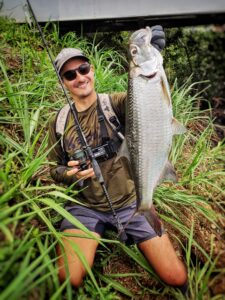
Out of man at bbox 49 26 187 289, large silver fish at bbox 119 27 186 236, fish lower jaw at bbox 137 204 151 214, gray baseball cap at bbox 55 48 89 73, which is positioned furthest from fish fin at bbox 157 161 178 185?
gray baseball cap at bbox 55 48 89 73

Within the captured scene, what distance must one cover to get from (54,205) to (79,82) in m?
1.00

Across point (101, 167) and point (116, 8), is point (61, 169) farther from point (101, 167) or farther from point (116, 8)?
point (116, 8)

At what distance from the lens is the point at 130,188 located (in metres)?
2.69

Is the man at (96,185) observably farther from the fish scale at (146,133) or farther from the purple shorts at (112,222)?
the fish scale at (146,133)

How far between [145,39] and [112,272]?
1.88m

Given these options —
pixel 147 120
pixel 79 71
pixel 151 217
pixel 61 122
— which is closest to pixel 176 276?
pixel 151 217

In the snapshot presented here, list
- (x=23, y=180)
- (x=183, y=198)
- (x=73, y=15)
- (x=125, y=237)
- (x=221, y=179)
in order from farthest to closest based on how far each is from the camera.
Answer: (x=73, y=15) < (x=221, y=179) < (x=183, y=198) < (x=125, y=237) < (x=23, y=180)

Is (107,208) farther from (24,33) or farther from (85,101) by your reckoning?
(24,33)

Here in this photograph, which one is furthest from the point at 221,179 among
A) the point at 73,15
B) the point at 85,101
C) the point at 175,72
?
the point at 73,15

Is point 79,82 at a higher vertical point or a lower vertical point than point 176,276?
higher

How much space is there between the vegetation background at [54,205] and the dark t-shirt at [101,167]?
0.18m

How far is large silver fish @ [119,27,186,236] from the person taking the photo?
187 centimetres

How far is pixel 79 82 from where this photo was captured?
2662 millimetres

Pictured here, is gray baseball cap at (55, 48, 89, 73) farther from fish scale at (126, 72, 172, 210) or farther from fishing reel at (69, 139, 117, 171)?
fish scale at (126, 72, 172, 210)
